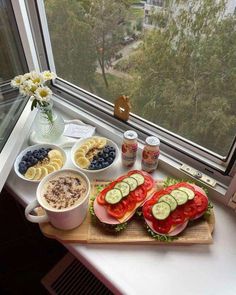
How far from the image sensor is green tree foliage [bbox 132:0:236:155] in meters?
0.64

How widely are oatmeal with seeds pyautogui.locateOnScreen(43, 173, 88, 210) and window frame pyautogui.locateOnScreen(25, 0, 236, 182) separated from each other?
1.00 ft

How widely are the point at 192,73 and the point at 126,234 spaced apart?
45 centimetres

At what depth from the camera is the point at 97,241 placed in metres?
0.68

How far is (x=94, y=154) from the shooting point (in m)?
0.87

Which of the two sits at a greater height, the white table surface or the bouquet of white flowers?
the bouquet of white flowers

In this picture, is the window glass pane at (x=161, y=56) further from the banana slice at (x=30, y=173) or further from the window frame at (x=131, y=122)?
the banana slice at (x=30, y=173)


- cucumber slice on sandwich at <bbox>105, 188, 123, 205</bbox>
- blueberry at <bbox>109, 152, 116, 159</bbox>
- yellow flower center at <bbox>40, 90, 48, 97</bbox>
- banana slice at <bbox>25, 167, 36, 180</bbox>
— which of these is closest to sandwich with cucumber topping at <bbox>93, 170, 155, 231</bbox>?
cucumber slice on sandwich at <bbox>105, 188, 123, 205</bbox>

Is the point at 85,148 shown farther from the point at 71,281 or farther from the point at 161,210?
the point at 71,281

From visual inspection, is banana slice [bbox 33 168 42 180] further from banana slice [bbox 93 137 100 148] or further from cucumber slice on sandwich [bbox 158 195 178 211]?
cucumber slice on sandwich [bbox 158 195 178 211]

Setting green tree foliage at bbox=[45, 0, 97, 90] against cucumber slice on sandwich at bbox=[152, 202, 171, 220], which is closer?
cucumber slice on sandwich at bbox=[152, 202, 171, 220]

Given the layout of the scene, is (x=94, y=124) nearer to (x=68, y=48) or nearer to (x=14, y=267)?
(x=68, y=48)

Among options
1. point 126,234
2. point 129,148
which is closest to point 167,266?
point 126,234

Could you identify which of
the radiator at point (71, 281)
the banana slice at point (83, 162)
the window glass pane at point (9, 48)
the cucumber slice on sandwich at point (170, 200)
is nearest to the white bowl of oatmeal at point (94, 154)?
the banana slice at point (83, 162)

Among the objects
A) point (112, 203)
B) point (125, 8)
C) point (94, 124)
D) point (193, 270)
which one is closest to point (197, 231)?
point (193, 270)
